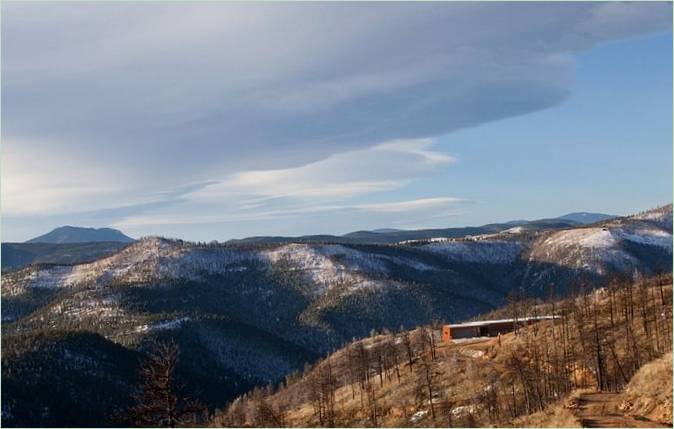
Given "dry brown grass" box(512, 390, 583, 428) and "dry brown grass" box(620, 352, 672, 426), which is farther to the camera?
"dry brown grass" box(512, 390, 583, 428)

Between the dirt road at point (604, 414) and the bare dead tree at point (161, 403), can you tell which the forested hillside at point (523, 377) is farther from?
the bare dead tree at point (161, 403)

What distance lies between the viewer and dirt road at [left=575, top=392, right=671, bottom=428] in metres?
50.9

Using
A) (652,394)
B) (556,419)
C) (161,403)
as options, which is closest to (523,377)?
(652,394)

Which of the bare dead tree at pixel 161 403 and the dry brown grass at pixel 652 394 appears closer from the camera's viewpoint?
the bare dead tree at pixel 161 403

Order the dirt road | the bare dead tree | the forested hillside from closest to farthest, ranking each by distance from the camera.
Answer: the dirt road
the bare dead tree
the forested hillside

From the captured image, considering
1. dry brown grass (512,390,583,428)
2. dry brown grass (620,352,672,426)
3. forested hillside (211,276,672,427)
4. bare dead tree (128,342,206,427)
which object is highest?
bare dead tree (128,342,206,427)

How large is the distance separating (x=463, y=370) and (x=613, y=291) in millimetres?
47118

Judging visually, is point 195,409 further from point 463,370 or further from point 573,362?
point 463,370

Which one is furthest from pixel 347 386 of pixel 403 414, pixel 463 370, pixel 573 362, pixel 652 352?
pixel 652 352

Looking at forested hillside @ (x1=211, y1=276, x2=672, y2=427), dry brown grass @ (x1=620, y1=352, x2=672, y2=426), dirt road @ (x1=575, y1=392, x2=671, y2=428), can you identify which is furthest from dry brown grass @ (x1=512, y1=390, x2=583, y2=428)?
dry brown grass @ (x1=620, y1=352, x2=672, y2=426)

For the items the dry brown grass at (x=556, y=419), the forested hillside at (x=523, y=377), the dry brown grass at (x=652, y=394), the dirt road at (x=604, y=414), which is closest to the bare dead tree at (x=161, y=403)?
the dry brown grass at (x=556, y=419)

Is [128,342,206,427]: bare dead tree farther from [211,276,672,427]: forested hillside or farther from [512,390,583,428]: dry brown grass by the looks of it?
[211,276,672,427]: forested hillside

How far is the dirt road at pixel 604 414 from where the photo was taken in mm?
50941

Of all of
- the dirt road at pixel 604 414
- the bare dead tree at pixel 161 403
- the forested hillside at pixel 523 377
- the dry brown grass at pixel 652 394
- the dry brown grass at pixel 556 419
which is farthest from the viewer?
the forested hillside at pixel 523 377
